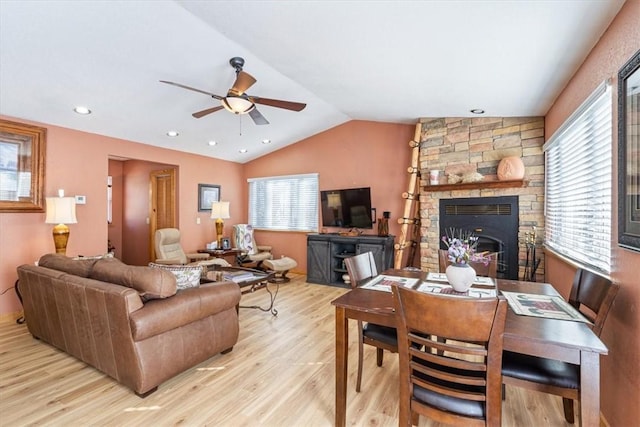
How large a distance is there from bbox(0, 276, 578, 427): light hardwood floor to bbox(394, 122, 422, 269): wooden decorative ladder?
2006 mm

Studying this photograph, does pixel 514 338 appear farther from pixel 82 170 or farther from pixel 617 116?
pixel 82 170

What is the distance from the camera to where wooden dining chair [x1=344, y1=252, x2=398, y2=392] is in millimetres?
1948

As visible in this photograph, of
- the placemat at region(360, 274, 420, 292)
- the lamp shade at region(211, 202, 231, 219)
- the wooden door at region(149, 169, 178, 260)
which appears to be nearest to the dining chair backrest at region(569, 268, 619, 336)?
the placemat at region(360, 274, 420, 292)

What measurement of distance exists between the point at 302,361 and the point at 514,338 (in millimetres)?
1867

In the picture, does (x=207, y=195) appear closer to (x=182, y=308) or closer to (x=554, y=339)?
(x=182, y=308)

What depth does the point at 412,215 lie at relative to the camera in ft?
16.2

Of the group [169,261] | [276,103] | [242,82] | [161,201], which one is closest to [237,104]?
[242,82]

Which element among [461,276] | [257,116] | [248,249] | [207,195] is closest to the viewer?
[461,276]

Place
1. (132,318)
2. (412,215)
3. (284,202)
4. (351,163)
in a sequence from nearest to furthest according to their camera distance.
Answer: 1. (132,318)
2. (412,215)
3. (351,163)
4. (284,202)

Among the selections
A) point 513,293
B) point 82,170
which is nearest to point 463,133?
point 513,293

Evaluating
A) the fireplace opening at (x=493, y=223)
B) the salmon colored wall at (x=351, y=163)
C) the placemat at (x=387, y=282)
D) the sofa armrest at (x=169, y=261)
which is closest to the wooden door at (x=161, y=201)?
the sofa armrest at (x=169, y=261)

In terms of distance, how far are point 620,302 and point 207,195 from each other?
19.7ft

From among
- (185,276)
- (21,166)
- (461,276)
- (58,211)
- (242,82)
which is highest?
(242,82)

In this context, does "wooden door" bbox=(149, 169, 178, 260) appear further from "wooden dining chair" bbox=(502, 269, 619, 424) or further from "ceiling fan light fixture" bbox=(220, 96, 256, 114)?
"wooden dining chair" bbox=(502, 269, 619, 424)
